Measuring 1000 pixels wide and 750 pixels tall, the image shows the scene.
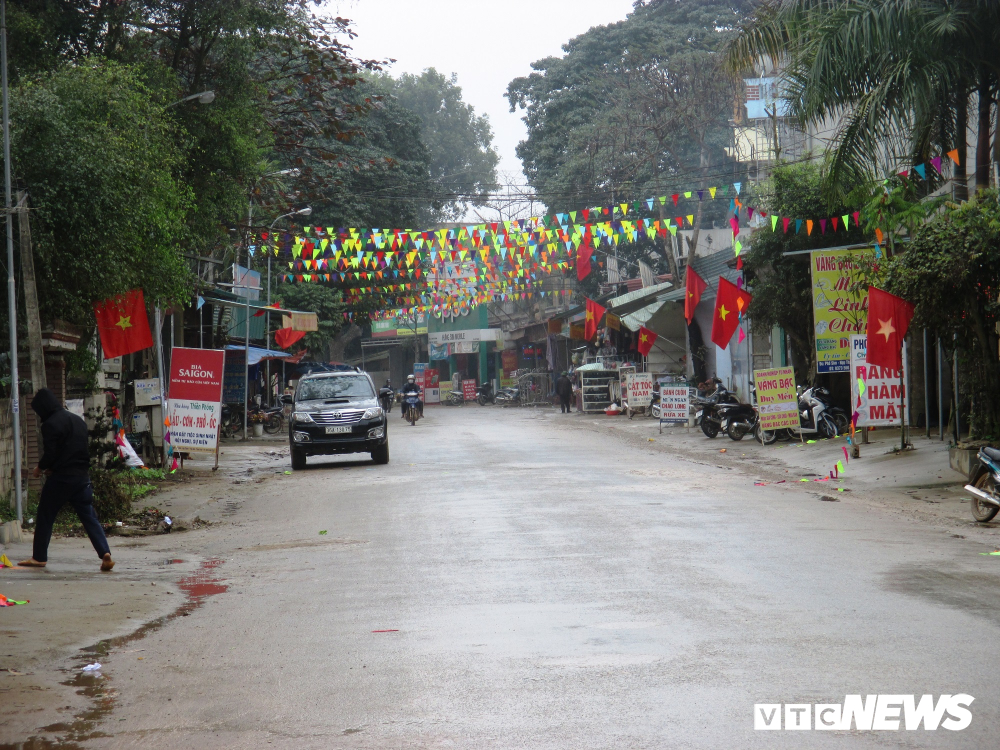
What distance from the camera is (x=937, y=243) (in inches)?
571

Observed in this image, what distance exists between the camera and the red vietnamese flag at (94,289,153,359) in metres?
16.7

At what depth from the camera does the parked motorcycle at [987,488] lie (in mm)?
11391

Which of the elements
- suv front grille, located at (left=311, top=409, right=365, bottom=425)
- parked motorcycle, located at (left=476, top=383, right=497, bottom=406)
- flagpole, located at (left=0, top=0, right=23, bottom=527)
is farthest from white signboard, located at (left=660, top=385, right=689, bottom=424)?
parked motorcycle, located at (left=476, top=383, right=497, bottom=406)

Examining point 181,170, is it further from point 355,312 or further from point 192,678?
point 355,312

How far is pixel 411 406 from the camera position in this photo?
38.9m

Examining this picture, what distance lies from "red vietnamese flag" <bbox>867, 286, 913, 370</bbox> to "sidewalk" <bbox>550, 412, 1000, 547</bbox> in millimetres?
1784

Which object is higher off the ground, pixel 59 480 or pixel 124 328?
pixel 124 328

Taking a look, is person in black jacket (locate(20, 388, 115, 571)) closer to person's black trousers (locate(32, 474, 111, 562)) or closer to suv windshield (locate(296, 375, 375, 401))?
person's black trousers (locate(32, 474, 111, 562))

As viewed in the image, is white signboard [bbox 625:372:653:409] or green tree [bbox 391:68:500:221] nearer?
white signboard [bbox 625:372:653:409]

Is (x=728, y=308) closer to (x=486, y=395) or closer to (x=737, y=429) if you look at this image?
(x=737, y=429)

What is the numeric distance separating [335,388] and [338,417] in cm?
138

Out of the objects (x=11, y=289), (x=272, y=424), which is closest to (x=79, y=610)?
(x=11, y=289)

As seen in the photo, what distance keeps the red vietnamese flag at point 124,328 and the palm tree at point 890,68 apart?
10683mm

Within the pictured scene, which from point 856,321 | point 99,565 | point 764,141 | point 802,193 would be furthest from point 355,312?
point 99,565
